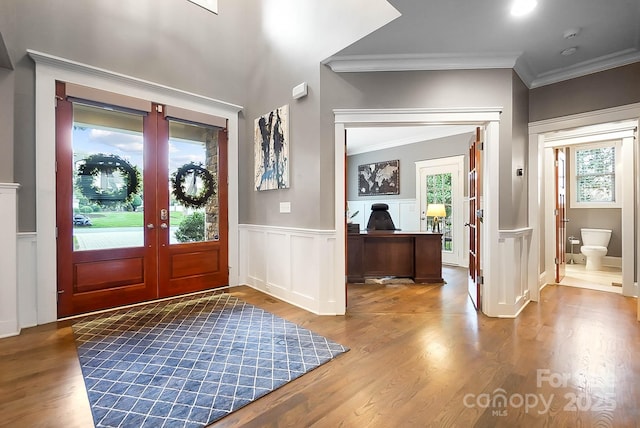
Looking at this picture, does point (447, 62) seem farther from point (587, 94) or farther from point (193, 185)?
point (193, 185)

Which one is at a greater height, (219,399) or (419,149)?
(419,149)

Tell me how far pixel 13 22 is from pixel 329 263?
3.84 meters

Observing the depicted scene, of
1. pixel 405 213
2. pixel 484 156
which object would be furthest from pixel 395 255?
pixel 405 213

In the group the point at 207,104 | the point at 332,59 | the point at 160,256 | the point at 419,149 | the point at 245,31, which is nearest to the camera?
the point at 332,59

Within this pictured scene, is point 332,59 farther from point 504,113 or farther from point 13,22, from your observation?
point 13,22

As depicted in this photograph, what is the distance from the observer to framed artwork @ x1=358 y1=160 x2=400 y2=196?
23.7 ft

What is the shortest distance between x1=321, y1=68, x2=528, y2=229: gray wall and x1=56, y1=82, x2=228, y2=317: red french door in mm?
1870

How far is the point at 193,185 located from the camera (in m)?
4.09

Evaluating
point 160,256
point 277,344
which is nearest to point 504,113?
point 277,344

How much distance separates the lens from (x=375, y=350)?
244 centimetres

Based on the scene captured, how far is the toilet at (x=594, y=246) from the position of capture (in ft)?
17.5

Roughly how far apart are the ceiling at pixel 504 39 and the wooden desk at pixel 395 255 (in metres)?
2.48

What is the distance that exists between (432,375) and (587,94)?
3.49 m

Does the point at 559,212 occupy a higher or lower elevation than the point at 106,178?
lower
